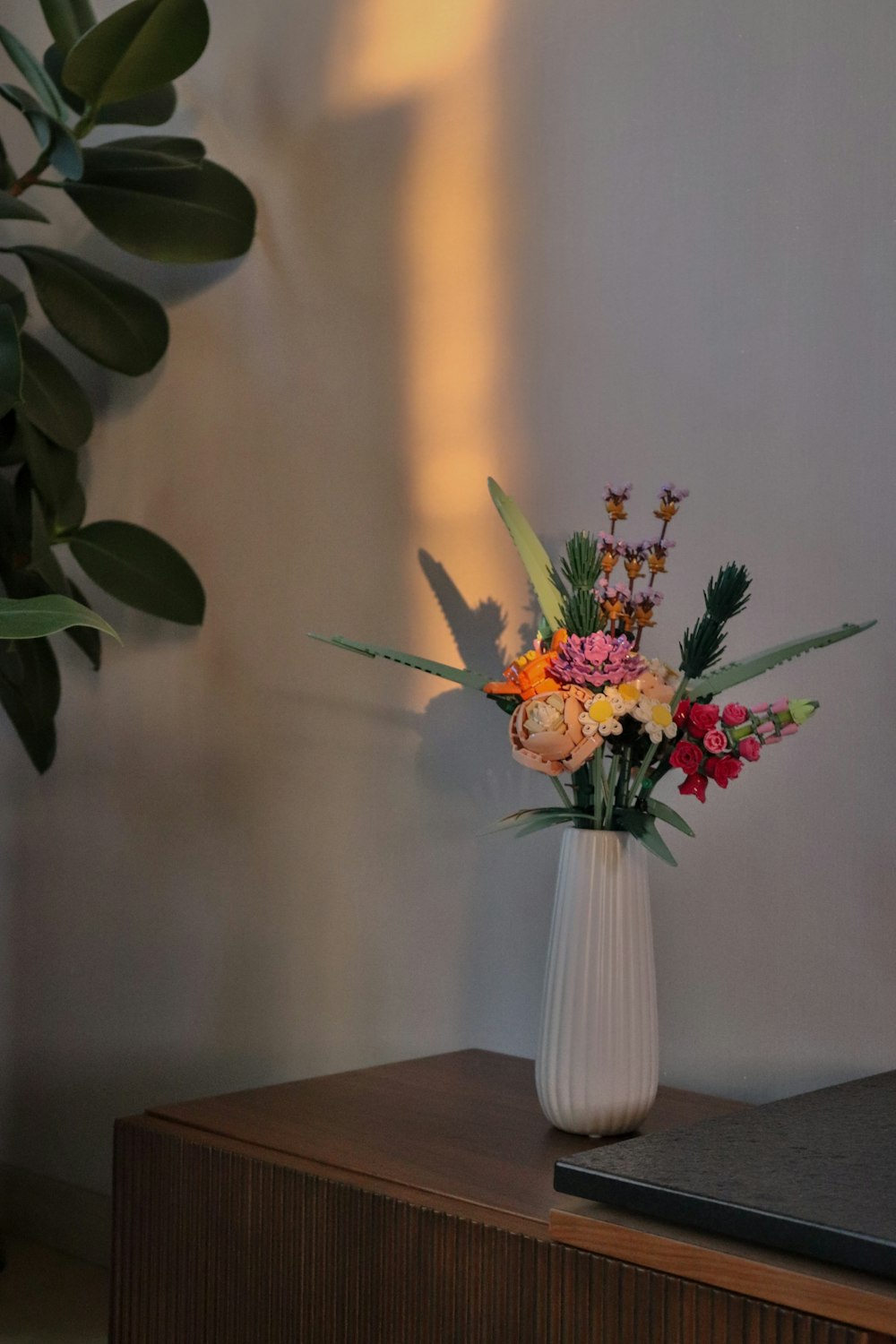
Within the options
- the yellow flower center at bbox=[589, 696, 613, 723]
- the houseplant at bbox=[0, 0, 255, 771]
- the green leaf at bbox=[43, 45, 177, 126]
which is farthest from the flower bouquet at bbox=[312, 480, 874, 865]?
the green leaf at bbox=[43, 45, 177, 126]

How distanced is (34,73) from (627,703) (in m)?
1.29

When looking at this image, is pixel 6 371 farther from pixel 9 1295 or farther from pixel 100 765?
pixel 9 1295

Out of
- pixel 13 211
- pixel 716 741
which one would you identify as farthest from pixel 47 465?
pixel 716 741

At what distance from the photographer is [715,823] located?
5.42ft

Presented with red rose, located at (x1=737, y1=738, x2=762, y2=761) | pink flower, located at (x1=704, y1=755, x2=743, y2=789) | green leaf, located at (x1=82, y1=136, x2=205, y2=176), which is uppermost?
green leaf, located at (x1=82, y1=136, x2=205, y2=176)

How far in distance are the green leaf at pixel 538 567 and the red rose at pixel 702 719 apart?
202 millimetres

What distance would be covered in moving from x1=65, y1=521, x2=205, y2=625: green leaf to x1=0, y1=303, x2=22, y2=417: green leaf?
449 mm

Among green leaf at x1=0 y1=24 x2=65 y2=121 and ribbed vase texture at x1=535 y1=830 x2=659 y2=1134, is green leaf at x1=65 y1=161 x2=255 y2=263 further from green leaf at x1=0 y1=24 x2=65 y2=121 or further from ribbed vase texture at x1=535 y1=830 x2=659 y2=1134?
ribbed vase texture at x1=535 y1=830 x2=659 y2=1134

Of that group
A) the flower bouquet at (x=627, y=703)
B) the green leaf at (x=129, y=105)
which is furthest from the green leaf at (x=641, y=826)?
the green leaf at (x=129, y=105)

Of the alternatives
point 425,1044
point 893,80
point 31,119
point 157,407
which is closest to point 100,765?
point 157,407

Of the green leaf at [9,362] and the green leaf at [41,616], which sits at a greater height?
the green leaf at [9,362]

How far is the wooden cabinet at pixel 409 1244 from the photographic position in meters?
0.95

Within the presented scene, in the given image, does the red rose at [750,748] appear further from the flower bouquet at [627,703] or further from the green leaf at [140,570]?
the green leaf at [140,570]

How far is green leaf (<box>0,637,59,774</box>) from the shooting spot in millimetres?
2221
